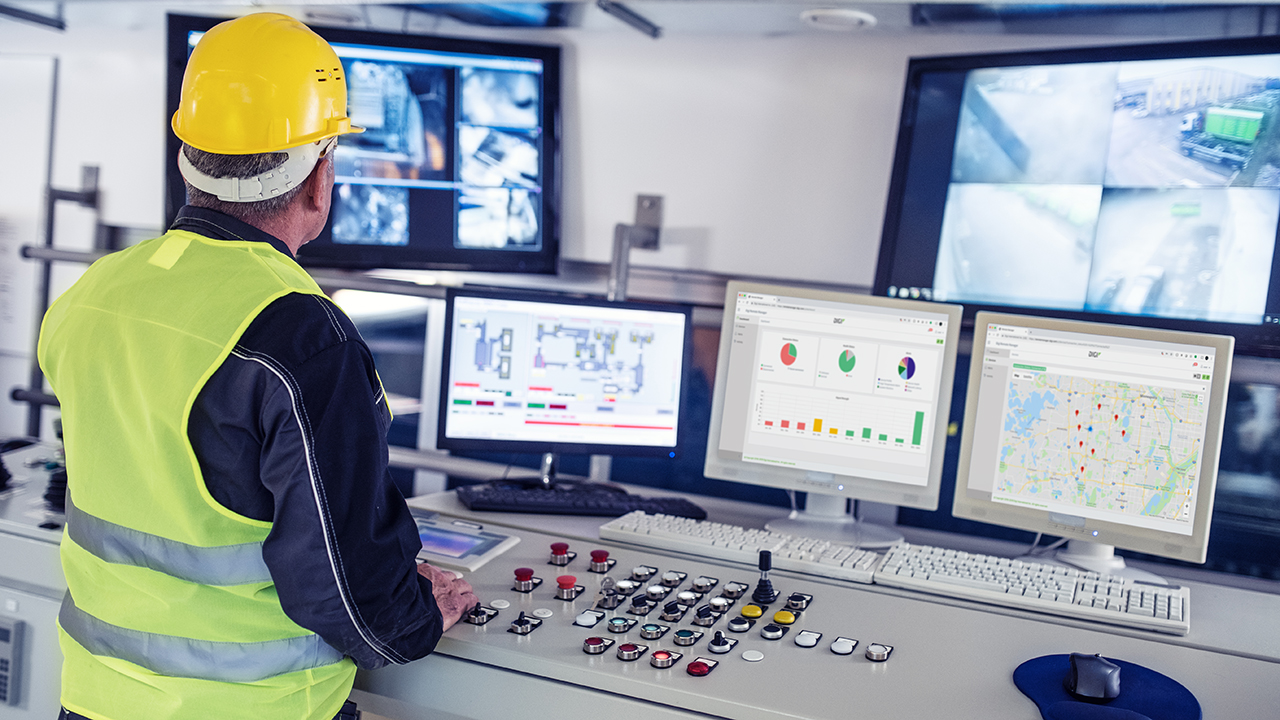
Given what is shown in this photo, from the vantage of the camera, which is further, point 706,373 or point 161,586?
point 706,373

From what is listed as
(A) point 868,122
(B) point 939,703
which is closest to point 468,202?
(A) point 868,122

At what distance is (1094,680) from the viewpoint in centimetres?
→ 116

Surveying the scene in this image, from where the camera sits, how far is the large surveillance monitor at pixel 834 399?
5.84ft

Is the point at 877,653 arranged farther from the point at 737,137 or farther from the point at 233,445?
the point at 737,137

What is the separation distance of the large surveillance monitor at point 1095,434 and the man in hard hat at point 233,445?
3.40 feet

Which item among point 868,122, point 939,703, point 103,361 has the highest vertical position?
point 868,122

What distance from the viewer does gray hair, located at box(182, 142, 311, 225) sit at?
1.15m

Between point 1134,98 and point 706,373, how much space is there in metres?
1.04

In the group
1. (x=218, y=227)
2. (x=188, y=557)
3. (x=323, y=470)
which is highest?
(x=218, y=227)

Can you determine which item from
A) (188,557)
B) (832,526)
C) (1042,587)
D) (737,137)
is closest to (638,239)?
(737,137)

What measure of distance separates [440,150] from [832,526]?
1233mm

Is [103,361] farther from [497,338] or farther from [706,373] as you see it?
[706,373]

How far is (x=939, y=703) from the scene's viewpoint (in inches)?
45.5

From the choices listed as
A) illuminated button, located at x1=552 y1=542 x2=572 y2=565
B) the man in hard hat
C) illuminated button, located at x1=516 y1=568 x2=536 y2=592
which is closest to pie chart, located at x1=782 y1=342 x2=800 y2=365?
illuminated button, located at x1=552 y1=542 x2=572 y2=565
